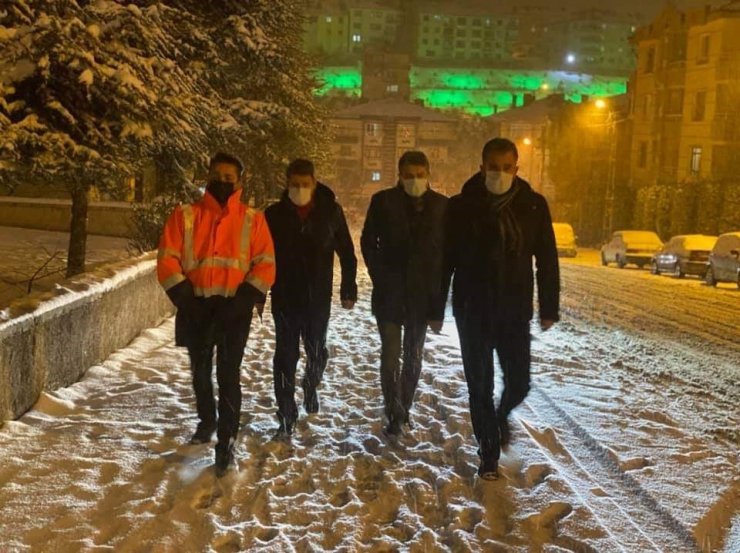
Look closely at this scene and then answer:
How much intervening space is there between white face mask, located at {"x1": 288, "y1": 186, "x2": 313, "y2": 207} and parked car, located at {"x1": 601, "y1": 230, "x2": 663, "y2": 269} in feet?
98.6

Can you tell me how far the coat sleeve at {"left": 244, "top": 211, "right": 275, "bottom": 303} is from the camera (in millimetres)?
5047

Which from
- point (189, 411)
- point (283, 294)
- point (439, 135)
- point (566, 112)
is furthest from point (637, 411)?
point (439, 135)

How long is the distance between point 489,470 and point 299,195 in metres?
2.29

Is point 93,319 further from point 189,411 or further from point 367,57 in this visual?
point 367,57

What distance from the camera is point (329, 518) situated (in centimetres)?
443

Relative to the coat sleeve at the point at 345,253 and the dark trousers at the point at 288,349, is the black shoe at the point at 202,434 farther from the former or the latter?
the coat sleeve at the point at 345,253

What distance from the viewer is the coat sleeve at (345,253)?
6.01 meters

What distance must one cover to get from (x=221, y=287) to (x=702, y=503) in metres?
3.17

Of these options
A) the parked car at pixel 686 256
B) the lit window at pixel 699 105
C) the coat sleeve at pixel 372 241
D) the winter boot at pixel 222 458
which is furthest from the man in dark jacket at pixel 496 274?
the lit window at pixel 699 105

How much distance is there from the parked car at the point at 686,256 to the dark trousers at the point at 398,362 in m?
23.2

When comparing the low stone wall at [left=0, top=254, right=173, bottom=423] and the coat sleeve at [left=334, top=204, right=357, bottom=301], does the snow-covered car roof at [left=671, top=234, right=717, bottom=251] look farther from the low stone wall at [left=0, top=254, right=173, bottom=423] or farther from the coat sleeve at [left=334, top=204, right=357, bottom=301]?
the coat sleeve at [left=334, top=204, right=357, bottom=301]

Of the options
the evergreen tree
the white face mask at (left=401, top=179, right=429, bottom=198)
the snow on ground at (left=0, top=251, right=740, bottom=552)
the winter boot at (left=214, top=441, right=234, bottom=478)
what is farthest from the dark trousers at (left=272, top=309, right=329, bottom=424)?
the evergreen tree

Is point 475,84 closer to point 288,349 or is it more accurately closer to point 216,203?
point 288,349

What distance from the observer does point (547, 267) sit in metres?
5.05
